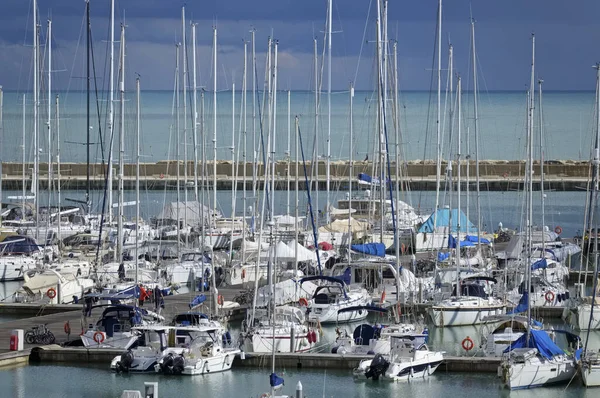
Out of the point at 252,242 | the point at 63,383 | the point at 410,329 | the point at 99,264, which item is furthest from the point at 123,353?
the point at 252,242

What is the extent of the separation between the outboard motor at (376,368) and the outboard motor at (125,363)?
4.84m

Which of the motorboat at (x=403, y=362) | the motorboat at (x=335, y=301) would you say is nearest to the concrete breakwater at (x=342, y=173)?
the motorboat at (x=335, y=301)

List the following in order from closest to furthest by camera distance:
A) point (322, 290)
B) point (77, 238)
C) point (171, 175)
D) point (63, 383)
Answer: point (63, 383), point (322, 290), point (77, 238), point (171, 175)

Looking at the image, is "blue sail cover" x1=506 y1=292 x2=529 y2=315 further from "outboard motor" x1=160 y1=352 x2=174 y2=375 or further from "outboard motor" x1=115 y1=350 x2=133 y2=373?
"outboard motor" x1=115 y1=350 x2=133 y2=373

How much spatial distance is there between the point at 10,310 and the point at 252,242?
9.58 metres

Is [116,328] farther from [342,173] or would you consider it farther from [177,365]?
[342,173]

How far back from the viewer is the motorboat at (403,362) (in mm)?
28266

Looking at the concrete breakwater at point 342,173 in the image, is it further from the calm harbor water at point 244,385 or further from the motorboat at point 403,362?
the motorboat at point 403,362

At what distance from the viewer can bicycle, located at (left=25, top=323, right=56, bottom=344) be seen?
31.1 meters

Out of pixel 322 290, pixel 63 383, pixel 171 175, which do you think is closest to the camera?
pixel 63 383

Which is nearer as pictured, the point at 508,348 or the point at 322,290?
the point at 508,348

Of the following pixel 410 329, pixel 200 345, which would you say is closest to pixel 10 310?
pixel 200 345

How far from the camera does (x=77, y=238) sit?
1928 inches

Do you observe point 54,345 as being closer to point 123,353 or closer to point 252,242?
point 123,353
